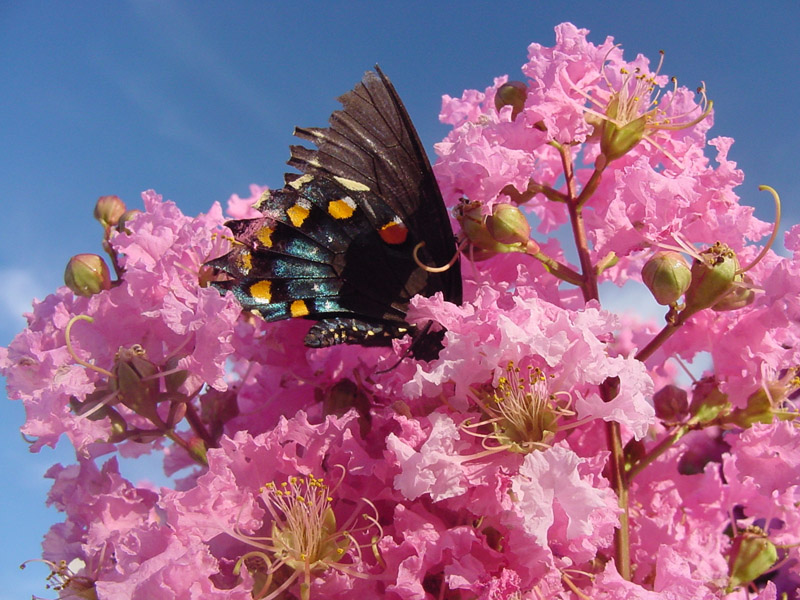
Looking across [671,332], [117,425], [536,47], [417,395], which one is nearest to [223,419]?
[117,425]

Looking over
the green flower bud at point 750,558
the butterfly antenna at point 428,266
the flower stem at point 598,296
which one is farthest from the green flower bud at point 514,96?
the green flower bud at point 750,558

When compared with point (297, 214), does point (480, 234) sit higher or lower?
lower

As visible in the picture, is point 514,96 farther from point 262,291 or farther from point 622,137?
point 262,291

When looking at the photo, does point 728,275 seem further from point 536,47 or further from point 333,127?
point 333,127

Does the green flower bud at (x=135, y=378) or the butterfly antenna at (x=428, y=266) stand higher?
the butterfly antenna at (x=428, y=266)

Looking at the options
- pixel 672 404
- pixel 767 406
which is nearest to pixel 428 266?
pixel 672 404

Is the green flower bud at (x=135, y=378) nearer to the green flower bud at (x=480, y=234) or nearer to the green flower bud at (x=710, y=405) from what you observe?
the green flower bud at (x=480, y=234)
